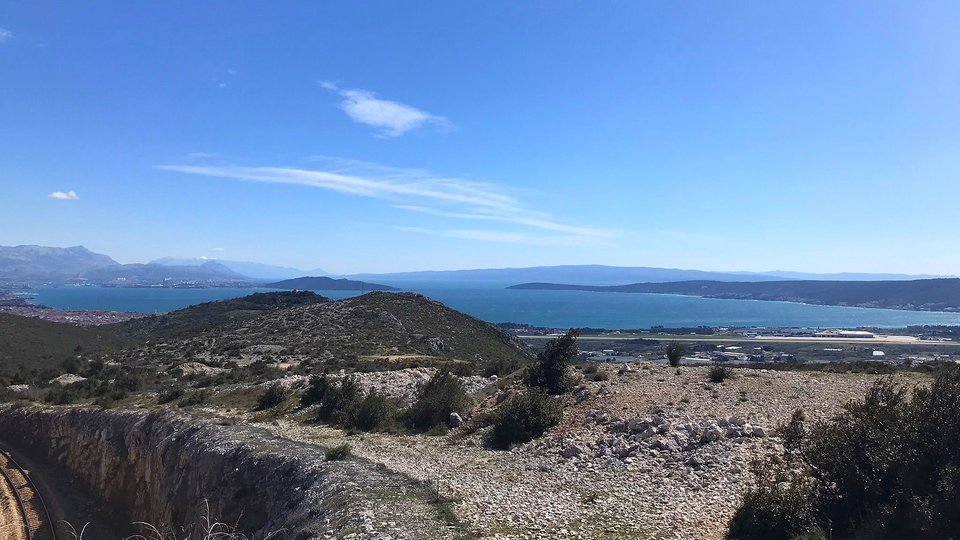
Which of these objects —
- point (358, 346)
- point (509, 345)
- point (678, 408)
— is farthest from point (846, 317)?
point (678, 408)

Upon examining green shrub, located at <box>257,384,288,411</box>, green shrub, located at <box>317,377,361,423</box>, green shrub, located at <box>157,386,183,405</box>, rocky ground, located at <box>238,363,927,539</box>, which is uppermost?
rocky ground, located at <box>238,363,927,539</box>

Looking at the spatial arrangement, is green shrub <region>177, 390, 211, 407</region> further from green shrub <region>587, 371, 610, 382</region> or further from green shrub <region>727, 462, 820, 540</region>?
green shrub <region>727, 462, 820, 540</region>

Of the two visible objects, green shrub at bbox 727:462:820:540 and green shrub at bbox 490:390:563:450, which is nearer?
green shrub at bbox 727:462:820:540

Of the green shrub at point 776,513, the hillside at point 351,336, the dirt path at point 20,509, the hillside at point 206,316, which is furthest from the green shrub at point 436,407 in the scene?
the hillside at point 206,316

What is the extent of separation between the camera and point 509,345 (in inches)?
2335

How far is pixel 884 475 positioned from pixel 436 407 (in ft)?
47.1

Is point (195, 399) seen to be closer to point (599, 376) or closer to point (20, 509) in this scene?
point (20, 509)

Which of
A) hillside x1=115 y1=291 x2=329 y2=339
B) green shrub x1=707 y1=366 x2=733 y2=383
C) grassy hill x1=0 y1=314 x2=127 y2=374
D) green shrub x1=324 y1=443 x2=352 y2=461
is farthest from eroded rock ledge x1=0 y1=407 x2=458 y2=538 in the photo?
hillside x1=115 y1=291 x2=329 y2=339

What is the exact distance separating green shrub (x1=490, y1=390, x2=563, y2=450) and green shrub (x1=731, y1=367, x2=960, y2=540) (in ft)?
24.9

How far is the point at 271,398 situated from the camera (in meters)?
25.0

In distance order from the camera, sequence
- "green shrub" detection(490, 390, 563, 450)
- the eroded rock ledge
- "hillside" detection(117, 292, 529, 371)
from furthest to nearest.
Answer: "hillside" detection(117, 292, 529, 371) → "green shrub" detection(490, 390, 563, 450) → the eroded rock ledge

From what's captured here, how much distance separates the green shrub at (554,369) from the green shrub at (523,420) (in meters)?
2.90

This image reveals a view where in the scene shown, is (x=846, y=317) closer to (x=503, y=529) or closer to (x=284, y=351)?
(x=284, y=351)

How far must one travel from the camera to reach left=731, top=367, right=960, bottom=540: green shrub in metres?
7.83
